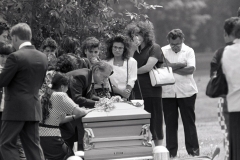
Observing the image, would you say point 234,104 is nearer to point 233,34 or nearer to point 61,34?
point 233,34

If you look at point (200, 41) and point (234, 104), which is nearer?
point (234, 104)

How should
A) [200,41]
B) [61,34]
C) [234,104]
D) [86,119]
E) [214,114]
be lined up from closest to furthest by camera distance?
[234,104] → [86,119] → [61,34] → [214,114] → [200,41]

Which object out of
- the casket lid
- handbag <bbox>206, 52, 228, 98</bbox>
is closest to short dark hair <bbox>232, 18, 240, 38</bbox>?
handbag <bbox>206, 52, 228, 98</bbox>

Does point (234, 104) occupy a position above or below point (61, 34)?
below

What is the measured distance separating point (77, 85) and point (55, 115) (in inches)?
19.3

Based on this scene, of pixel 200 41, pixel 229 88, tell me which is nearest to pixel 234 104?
pixel 229 88

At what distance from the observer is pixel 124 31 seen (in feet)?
29.8

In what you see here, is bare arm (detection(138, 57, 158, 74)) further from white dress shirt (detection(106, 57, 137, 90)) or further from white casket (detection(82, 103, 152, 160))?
white casket (detection(82, 103, 152, 160))

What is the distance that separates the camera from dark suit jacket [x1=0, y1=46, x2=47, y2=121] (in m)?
6.76

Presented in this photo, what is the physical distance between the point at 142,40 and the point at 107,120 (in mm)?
2593

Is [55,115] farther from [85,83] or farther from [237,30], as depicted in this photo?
[237,30]

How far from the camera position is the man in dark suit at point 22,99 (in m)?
6.75

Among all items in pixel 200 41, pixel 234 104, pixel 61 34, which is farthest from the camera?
pixel 200 41

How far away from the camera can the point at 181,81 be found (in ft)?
30.2
